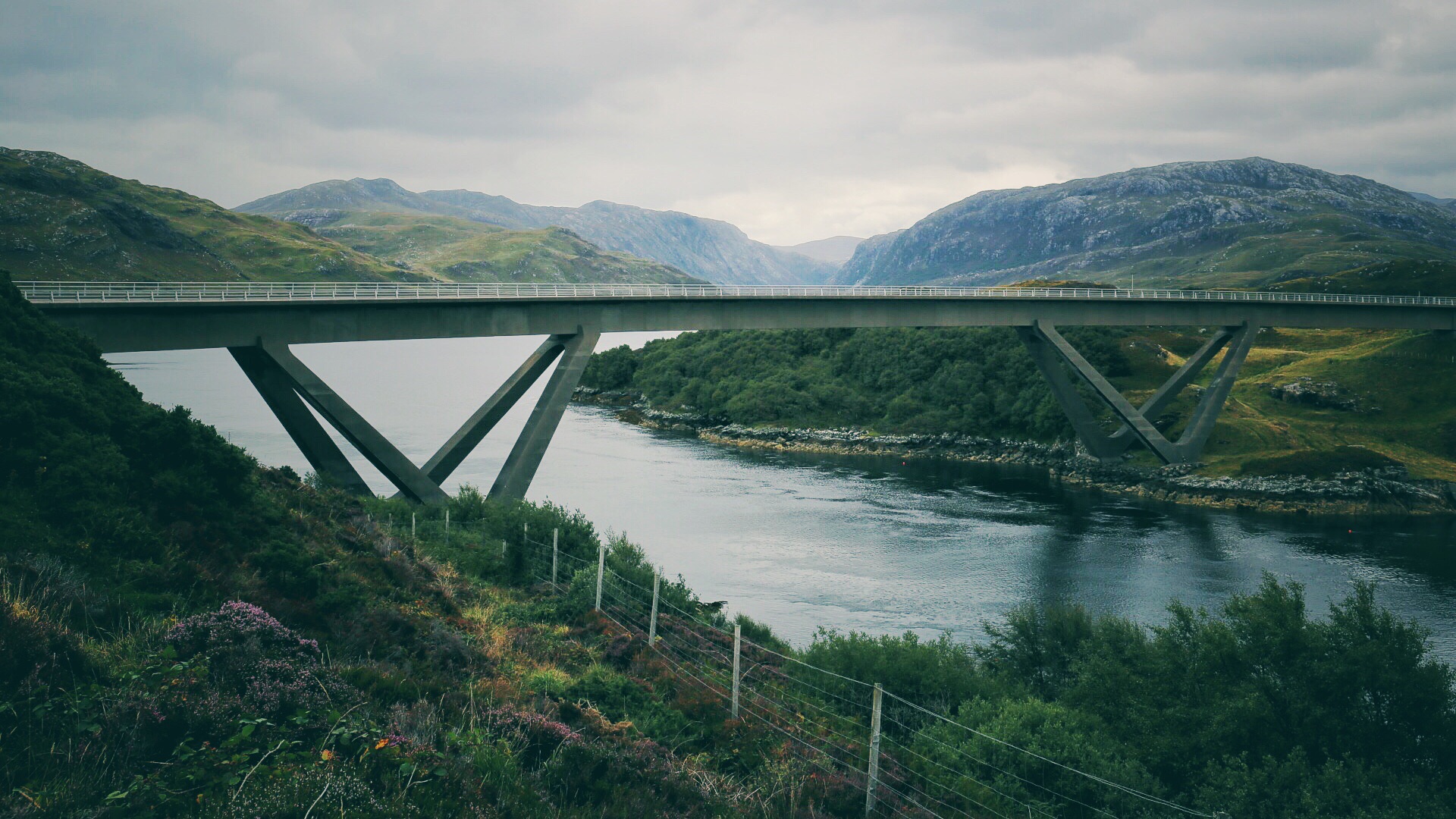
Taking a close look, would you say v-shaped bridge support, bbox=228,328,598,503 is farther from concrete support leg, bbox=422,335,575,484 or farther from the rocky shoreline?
the rocky shoreline

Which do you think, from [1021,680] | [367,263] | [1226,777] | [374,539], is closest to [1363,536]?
[1021,680]

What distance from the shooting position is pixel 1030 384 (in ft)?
270

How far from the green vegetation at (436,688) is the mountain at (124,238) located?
142 metres

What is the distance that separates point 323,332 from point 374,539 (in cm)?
1857

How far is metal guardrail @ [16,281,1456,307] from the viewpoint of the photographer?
101ft

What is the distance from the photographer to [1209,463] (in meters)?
63.0

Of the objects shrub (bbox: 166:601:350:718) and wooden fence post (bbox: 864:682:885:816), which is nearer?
shrub (bbox: 166:601:350:718)

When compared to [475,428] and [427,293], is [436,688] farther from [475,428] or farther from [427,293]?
[427,293]

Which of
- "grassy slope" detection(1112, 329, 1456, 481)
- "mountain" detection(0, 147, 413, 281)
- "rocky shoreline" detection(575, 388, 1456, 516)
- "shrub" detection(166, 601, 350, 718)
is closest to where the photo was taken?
"shrub" detection(166, 601, 350, 718)

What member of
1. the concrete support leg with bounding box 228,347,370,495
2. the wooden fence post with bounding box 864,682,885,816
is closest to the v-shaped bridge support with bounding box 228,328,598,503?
the concrete support leg with bounding box 228,347,370,495

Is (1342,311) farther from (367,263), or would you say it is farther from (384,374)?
(367,263)

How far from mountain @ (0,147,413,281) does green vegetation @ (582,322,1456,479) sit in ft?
300

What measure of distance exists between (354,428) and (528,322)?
992 cm

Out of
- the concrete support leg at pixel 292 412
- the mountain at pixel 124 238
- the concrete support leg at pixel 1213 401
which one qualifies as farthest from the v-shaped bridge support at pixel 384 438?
the mountain at pixel 124 238
